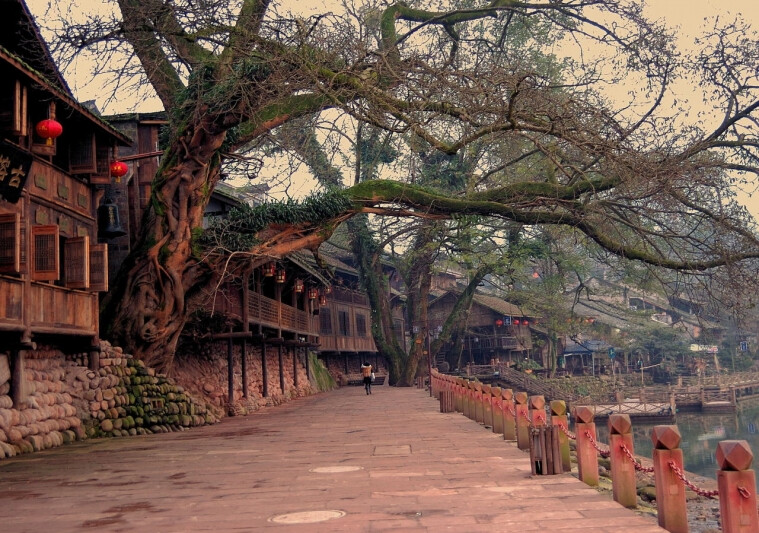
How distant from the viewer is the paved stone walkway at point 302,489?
6164mm

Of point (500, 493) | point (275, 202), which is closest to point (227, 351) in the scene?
point (275, 202)

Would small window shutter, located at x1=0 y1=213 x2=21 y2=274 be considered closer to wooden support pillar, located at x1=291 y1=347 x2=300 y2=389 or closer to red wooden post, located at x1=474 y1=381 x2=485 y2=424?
red wooden post, located at x1=474 y1=381 x2=485 y2=424

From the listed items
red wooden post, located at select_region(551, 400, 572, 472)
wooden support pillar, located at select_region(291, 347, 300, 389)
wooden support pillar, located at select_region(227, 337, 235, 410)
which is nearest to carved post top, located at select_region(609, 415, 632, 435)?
red wooden post, located at select_region(551, 400, 572, 472)

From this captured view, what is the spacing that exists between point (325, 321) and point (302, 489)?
31.6m

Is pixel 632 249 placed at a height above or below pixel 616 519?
above

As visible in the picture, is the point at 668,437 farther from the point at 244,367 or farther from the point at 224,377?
the point at 244,367

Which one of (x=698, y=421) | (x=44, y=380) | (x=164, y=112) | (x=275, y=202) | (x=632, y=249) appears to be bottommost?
(x=698, y=421)

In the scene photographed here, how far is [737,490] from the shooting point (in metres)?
4.66

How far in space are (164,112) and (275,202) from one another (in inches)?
143

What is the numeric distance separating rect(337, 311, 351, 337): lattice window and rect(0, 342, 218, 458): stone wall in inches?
913

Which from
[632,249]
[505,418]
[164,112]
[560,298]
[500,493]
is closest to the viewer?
[500,493]

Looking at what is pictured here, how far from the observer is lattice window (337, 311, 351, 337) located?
41.5 m

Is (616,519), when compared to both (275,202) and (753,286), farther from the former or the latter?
(275,202)

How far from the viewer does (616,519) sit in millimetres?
6000
